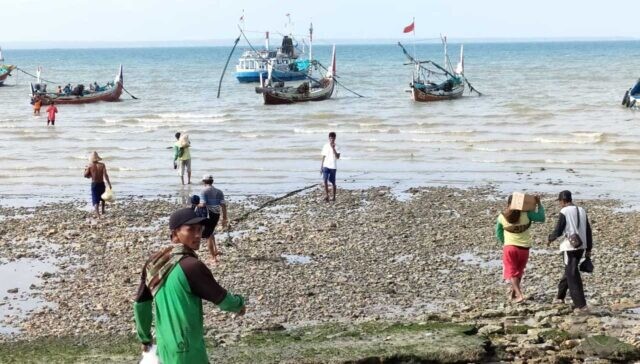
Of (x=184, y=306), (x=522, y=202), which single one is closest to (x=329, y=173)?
(x=522, y=202)

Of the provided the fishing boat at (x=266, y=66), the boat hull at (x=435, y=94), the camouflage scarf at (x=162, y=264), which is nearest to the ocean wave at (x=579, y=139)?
the boat hull at (x=435, y=94)

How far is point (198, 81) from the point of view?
86812 millimetres

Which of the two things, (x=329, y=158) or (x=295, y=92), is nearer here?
(x=329, y=158)

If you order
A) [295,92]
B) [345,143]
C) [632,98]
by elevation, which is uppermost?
[632,98]

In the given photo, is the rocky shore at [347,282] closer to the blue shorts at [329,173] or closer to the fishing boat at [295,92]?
the blue shorts at [329,173]

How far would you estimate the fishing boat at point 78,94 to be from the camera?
54906mm

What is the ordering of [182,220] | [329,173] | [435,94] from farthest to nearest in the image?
[435,94]
[329,173]
[182,220]

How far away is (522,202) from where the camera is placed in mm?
10758

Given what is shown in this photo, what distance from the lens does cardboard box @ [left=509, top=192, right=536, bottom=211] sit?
1077cm

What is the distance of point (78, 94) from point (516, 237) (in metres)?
48.4

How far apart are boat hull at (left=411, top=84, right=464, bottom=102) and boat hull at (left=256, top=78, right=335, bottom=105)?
5.61 metres

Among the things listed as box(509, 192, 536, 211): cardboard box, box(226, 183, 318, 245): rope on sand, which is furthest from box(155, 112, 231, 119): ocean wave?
box(509, 192, 536, 211): cardboard box

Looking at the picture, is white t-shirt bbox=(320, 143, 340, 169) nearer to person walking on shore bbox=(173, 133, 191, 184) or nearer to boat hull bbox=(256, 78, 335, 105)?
person walking on shore bbox=(173, 133, 191, 184)

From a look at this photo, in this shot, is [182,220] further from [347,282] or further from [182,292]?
[347,282]
